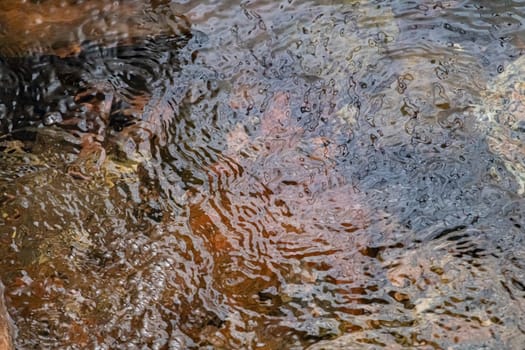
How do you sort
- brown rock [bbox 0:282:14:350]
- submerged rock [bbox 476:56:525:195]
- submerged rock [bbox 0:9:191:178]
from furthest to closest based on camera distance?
submerged rock [bbox 0:9:191:178] < submerged rock [bbox 476:56:525:195] < brown rock [bbox 0:282:14:350]

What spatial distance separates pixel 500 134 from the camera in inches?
107

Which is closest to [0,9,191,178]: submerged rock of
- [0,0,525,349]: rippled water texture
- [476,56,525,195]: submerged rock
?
[0,0,525,349]: rippled water texture

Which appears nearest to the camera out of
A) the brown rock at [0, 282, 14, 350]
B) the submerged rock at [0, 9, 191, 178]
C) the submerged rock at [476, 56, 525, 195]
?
the brown rock at [0, 282, 14, 350]

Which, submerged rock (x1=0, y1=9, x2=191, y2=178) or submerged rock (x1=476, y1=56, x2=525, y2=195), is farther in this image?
submerged rock (x1=0, y1=9, x2=191, y2=178)

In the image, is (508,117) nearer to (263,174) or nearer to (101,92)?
(263,174)

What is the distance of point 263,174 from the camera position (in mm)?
2748

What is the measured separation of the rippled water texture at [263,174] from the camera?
2.36m

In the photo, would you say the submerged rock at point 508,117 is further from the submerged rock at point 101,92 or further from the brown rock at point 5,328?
the brown rock at point 5,328

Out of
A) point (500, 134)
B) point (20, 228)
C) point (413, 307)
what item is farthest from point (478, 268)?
point (20, 228)

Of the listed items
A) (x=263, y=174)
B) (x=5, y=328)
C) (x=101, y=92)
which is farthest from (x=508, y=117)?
(x=5, y=328)

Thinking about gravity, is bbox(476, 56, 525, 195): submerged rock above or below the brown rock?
above

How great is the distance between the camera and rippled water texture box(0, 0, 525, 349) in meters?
2.36

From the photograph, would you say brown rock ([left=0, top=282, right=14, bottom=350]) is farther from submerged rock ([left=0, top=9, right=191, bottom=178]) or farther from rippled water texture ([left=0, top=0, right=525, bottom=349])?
submerged rock ([left=0, top=9, right=191, bottom=178])

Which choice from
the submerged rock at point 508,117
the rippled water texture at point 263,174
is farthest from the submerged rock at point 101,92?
the submerged rock at point 508,117
